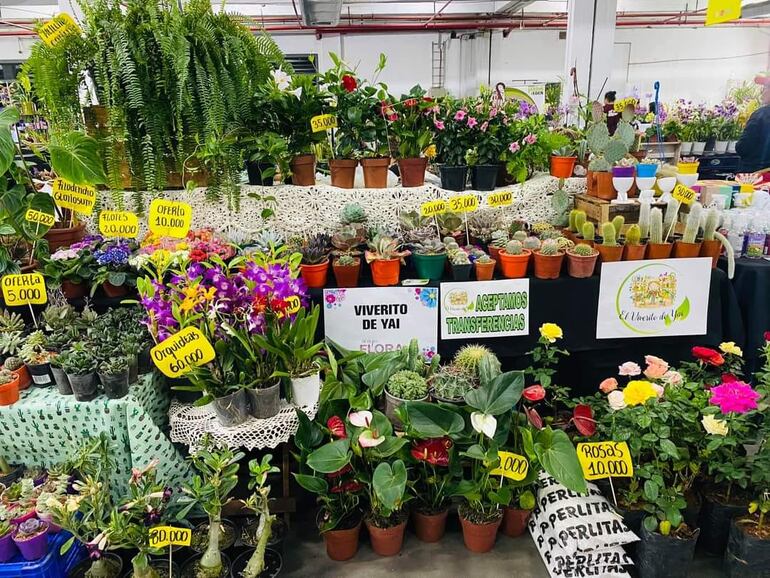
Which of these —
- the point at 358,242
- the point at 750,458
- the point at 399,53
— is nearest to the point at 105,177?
the point at 358,242

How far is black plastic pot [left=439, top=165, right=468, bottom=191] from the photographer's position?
2539mm

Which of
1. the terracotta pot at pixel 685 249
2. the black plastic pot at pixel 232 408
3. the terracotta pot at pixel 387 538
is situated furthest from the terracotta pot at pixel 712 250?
the black plastic pot at pixel 232 408

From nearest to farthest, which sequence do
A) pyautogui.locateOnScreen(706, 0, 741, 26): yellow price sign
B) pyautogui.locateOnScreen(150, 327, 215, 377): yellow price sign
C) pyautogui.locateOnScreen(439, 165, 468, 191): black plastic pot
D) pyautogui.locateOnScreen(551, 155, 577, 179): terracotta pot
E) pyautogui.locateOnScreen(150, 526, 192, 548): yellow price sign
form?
pyautogui.locateOnScreen(150, 526, 192, 548): yellow price sign
pyautogui.locateOnScreen(150, 327, 215, 377): yellow price sign
pyautogui.locateOnScreen(706, 0, 741, 26): yellow price sign
pyautogui.locateOnScreen(439, 165, 468, 191): black plastic pot
pyautogui.locateOnScreen(551, 155, 577, 179): terracotta pot

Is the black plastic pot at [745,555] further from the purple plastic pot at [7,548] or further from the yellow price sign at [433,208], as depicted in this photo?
the purple plastic pot at [7,548]

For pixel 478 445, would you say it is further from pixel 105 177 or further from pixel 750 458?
pixel 105 177

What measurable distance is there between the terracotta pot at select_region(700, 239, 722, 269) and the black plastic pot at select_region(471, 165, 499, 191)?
95cm

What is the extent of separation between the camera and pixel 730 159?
18.9 feet

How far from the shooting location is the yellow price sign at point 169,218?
2.00 metres

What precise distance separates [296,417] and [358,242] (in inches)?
33.4

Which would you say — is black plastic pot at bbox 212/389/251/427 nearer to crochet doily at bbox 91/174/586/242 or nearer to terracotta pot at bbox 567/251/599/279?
crochet doily at bbox 91/174/586/242

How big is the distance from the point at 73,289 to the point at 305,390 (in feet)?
3.39

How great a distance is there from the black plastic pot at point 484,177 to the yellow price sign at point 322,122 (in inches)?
27.4

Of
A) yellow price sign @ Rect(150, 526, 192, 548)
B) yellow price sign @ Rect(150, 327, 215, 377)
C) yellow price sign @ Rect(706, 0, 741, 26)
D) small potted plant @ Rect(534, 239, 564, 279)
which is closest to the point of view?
yellow price sign @ Rect(150, 526, 192, 548)

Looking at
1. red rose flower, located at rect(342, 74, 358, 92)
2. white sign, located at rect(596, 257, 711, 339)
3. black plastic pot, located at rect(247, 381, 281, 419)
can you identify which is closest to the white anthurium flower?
black plastic pot, located at rect(247, 381, 281, 419)
